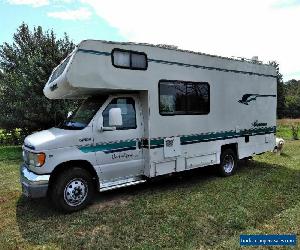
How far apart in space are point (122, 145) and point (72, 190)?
1442 millimetres

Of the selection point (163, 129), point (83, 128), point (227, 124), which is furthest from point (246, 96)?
point (83, 128)

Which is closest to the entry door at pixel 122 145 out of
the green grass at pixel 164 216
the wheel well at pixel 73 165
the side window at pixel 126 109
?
the side window at pixel 126 109

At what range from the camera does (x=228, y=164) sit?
9.66 metres

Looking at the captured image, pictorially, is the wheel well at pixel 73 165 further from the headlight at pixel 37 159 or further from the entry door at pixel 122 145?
the headlight at pixel 37 159

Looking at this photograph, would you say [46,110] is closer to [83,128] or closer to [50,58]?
[50,58]

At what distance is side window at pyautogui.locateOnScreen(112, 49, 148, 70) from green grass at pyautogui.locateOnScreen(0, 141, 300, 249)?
297 centimetres

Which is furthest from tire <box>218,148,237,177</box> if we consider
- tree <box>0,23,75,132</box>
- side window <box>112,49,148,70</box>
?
tree <box>0,23,75,132</box>

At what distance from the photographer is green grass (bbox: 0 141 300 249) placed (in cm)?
537

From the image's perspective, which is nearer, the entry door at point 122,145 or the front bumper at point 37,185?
the front bumper at point 37,185

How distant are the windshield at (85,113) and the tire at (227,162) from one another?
159 inches

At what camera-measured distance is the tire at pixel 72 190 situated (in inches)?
252

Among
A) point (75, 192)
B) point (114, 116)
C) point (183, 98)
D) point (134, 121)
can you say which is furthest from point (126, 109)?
point (75, 192)

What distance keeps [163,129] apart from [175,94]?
95cm

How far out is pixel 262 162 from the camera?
1138 centimetres
